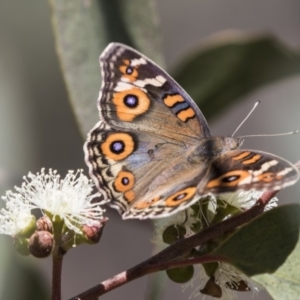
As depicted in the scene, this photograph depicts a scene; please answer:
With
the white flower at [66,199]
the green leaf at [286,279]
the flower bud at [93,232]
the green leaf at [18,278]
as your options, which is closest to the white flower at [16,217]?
the white flower at [66,199]

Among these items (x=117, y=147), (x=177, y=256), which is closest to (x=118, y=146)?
(x=117, y=147)

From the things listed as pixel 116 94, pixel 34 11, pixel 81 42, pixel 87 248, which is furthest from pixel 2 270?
pixel 34 11

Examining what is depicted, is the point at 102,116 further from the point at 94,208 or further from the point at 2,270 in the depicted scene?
the point at 2,270

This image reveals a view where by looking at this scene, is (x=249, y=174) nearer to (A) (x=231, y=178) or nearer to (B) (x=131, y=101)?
(A) (x=231, y=178)

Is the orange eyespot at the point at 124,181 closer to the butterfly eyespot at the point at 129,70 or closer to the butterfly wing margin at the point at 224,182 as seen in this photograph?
the butterfly wing margin at the point at 224,182

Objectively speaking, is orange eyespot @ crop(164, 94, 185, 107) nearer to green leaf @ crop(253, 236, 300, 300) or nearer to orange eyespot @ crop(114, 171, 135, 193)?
orange eyespot @ crop(114, 171, 135, 193)

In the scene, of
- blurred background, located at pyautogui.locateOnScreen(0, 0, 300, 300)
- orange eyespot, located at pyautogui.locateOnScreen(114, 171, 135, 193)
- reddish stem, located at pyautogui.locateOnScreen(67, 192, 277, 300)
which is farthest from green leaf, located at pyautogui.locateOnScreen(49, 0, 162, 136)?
blurred background, located at pyautogui.locateOnScreen(0, 0, 300, 300)
